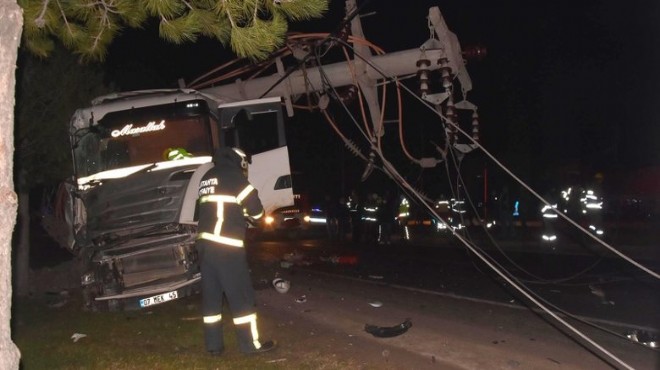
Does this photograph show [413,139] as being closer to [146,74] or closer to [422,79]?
[146,74]

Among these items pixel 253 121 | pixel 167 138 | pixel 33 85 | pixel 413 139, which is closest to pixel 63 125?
pixel 33 85

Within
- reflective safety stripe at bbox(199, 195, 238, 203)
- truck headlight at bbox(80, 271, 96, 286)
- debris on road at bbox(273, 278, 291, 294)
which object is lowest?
debris on road at bbox(273, 278, 291, 294)

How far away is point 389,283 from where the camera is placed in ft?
39.6

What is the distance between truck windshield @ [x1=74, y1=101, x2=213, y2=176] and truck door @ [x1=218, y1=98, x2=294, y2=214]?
0.38 m

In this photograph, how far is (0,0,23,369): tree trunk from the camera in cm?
363

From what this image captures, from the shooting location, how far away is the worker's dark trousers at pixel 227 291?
655 centimetres

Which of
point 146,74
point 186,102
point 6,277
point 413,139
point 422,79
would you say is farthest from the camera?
point 413,139

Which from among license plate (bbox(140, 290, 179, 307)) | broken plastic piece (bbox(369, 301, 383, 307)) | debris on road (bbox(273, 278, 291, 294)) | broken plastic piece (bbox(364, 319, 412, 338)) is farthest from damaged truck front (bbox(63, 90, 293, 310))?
broken plastic piece (bbox(364, 319, 412, 338))

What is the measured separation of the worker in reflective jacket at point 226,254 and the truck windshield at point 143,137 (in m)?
3.14

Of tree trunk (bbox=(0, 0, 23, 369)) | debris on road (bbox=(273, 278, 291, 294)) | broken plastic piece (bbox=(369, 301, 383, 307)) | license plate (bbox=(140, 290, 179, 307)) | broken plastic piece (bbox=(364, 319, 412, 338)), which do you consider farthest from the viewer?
debris on road (bbox=(273, 278, 291, 294))

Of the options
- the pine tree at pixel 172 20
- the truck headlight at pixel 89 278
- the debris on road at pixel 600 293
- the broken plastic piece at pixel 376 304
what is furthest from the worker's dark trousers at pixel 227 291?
the debris on road at pixel 600 293

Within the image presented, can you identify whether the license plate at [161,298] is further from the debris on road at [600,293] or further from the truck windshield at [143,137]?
the debris on road at [600,293]

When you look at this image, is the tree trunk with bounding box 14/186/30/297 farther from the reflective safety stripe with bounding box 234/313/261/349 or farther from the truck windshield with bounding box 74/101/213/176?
the reflective safety stripe with bounding box 234/313/261/349

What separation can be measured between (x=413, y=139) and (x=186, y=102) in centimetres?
2009
